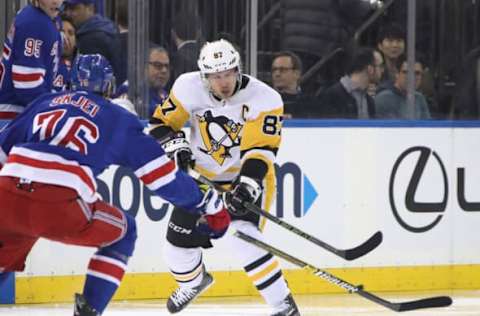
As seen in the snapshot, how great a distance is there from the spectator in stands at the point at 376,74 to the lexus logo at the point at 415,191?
0.38 meters

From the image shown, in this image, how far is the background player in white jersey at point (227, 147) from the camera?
21.3ft

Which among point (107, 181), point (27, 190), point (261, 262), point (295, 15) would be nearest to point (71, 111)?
point (27, 190)

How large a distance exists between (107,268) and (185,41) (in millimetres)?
2591

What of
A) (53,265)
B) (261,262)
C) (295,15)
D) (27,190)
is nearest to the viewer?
(27,190)

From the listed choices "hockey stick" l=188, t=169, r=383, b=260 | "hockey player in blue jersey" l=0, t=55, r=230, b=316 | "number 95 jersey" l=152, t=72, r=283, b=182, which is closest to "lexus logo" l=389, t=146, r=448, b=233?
"hockey stick" l=188, t=169, r=383, b=260

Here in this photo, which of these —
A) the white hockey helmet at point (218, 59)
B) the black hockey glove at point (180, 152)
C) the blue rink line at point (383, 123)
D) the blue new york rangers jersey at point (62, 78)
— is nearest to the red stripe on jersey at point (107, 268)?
the black hockey glove at point (180, 152)

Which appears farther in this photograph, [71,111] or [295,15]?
A: [295,15]

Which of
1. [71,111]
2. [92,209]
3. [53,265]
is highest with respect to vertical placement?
[71,111]

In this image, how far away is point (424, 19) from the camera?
842cm

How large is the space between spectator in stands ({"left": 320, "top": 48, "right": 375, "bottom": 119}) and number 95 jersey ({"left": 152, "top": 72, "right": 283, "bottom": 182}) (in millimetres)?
1516

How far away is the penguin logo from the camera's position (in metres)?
6.67

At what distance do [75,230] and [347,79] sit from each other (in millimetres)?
3175

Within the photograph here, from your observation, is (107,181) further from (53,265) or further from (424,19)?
(424,19)

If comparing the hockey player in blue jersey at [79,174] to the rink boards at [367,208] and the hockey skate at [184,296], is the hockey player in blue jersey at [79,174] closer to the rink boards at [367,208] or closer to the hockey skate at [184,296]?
the hockey skate at [184,296]
